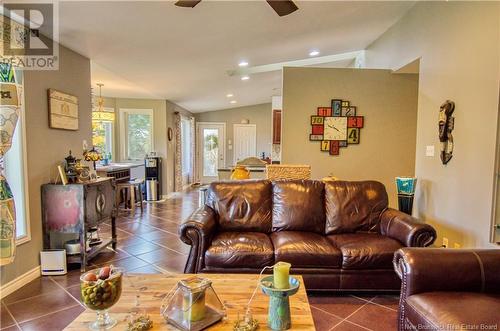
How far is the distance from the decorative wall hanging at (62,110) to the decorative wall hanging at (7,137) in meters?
1.02

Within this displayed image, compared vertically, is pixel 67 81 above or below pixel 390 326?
above

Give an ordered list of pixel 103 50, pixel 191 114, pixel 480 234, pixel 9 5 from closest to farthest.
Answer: pixel 9 5 < pixel 480 234 < pixel 103 50 < pixel 191 114

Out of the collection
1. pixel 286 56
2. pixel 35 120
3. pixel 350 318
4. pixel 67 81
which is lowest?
pixel 350 318

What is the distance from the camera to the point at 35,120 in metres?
3.10

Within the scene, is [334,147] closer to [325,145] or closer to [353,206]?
[325,145]

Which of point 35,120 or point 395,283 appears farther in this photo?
point 35,120

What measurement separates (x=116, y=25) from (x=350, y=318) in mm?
3411

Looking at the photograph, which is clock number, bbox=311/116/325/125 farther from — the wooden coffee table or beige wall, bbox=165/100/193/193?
beige wall, bbox=165/100/193/193

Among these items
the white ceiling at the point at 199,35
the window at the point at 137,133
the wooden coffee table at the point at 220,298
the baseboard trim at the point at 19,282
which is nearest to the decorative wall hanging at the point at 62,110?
the white ceiling at the point at 199,35

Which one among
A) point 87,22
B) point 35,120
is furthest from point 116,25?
point 35,120

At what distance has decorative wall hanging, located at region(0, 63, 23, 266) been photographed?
2.26m

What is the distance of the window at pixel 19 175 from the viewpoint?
9.39ft

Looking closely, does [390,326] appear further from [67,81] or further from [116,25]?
[67,81]

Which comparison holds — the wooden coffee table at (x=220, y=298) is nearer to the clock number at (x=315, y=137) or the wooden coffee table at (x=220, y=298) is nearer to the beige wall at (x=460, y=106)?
the beige wall at (x=460, y=106)
